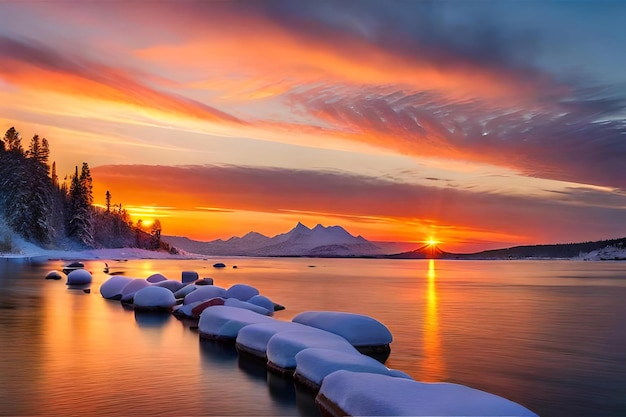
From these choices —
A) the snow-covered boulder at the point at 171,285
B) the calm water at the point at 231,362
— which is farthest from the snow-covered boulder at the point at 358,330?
the snow-covered boulder at the point at 171,285

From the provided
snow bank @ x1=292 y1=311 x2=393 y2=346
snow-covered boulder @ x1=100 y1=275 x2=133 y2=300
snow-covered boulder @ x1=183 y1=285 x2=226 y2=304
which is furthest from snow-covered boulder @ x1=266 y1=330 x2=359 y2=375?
snow-covered boulder @ x1=100 y1=275 x2=133 y2=300

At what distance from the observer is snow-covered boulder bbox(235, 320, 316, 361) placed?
20.9m

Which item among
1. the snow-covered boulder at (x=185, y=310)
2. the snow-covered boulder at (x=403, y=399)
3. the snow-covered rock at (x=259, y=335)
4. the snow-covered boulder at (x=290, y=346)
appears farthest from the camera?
the snow-covered boulder at (x=185, y=310)

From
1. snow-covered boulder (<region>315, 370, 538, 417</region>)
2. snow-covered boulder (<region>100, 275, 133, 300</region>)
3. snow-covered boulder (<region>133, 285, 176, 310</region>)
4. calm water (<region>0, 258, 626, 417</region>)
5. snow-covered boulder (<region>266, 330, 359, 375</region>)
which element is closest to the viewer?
snow-covered boulder (<region>315, 370, 538, 417</region>)

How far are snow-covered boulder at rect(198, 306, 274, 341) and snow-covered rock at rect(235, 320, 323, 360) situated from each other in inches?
66.4

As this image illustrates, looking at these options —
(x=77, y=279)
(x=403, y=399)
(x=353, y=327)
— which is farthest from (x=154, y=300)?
(x=403, y=399)

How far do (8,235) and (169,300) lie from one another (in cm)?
10537

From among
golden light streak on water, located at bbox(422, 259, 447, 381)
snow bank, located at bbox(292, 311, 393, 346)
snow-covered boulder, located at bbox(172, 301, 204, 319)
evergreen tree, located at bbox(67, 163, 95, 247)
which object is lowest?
golden light streak on water, located at bbox(422, 259, 447, 381)

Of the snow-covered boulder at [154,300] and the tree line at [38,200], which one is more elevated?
the tree line at [38,200]

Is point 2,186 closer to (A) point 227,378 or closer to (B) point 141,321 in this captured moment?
(B) point 141,321

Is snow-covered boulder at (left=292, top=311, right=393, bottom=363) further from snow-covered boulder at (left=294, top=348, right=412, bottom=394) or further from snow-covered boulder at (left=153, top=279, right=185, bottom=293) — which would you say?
snow-covered boulder at (left=153, top=279, right=185, bottom=293)

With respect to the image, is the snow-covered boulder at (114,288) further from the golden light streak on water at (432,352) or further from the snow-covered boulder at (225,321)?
the golden light streak on water at (432,352)

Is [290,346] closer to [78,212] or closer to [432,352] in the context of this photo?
[432,352]

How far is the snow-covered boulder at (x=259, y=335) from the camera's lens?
20891mm
